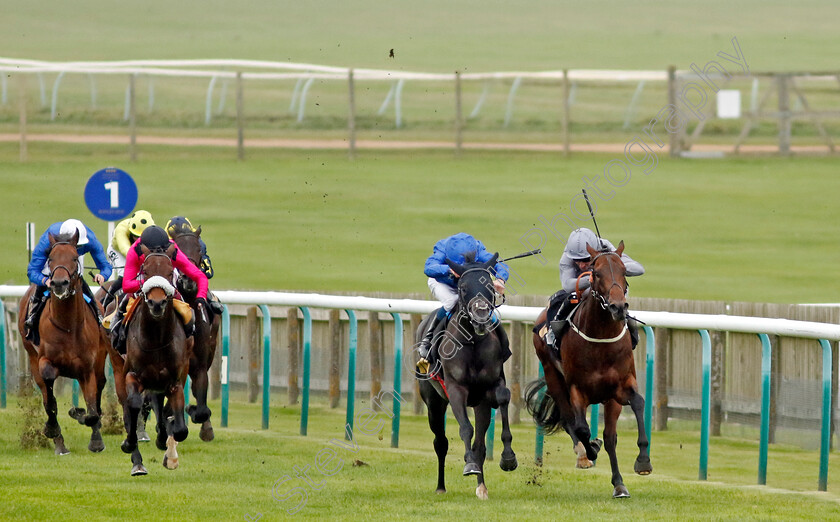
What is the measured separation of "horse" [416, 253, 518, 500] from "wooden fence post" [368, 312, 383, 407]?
3.61 meters

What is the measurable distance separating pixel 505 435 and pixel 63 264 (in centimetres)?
328

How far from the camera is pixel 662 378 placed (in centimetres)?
1195

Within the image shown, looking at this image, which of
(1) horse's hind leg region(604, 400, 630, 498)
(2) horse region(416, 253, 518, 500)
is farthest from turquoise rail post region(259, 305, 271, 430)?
(1) horse's hind leg region(604, 400, 630, 498)

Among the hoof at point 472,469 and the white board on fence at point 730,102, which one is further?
the white board on fence at point 730,102

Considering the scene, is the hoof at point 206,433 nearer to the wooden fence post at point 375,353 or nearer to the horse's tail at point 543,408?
the wooden fence post at point 375,353

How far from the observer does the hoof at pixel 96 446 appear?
10773mm

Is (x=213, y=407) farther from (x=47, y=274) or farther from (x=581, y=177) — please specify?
(x=581, y=177)

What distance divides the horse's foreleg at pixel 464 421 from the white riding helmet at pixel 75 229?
319 cm

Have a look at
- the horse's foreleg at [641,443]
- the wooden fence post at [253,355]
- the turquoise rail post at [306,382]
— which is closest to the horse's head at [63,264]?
the turquoise rail post at [306,382]

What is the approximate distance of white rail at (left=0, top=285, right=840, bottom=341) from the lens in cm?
918

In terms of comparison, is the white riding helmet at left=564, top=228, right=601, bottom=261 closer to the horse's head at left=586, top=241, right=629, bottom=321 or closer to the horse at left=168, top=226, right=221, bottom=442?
the horse's head at left=586, top=241, right=629, bottom=321

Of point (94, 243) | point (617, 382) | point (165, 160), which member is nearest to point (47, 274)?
point (94, 243)

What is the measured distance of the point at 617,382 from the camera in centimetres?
900

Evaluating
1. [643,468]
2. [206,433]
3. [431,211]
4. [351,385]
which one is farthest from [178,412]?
[431,211]
